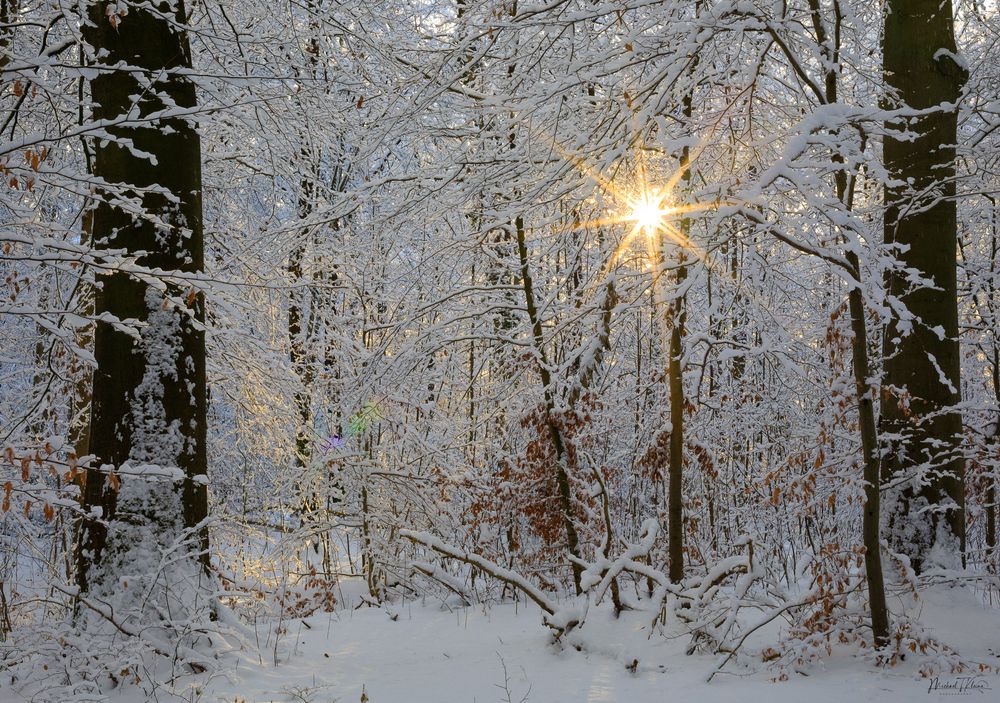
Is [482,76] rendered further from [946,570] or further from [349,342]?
[946,570]

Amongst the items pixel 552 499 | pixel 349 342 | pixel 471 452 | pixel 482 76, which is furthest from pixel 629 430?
pixel 482 76

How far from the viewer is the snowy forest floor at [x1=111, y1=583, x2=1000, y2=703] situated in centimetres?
377

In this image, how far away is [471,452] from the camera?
31.7 feet

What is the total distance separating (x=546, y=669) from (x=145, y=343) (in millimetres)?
3222

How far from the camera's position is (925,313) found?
5.35m

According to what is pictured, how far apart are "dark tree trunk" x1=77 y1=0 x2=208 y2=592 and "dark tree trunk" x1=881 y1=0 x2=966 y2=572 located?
4589 millimetres

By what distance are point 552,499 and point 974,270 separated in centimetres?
645

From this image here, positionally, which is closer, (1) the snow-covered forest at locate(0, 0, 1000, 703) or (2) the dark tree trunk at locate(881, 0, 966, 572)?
(1) the snow-covered forest at locate(0, 0, 1000, 703)
